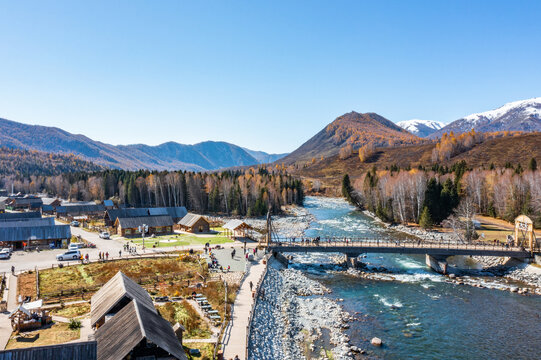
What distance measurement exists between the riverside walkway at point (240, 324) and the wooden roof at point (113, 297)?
19.8 ft

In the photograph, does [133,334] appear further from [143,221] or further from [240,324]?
[143,221]

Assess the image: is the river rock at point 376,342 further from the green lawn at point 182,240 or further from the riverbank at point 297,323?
the green lawn at point 182,240

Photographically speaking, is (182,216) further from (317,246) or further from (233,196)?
(317,246)

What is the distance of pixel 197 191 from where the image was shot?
405 ft

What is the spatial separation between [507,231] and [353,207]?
210ft

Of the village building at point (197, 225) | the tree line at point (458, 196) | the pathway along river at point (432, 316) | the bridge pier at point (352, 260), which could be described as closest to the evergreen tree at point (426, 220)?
the tree line at point (458, 196)

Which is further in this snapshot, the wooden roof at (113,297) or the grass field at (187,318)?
the grass field at (187,318)

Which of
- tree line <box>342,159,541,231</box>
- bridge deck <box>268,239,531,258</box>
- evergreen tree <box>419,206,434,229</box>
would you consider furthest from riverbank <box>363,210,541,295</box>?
tree line <box>342,159,541,231</box>

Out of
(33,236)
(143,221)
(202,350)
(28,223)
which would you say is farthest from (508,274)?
(28,223)

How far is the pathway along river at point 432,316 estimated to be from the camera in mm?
29281

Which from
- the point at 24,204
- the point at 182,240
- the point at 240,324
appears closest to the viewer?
the point at 240,324

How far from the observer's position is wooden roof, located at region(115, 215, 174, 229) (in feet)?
243

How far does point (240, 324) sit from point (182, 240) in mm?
42194

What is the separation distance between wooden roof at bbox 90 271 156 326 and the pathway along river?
1084 cm
